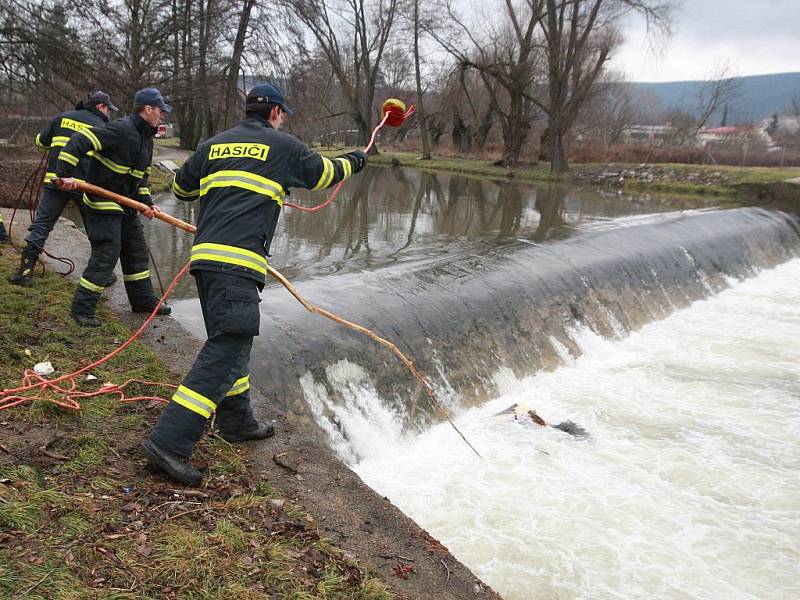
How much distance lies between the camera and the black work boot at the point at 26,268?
6.29 metres

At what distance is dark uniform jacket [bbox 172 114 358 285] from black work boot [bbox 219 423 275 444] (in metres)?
1.03

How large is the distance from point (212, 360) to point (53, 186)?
3423mm

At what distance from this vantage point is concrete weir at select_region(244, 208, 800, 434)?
640 cm

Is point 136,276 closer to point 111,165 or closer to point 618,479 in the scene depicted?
point 111,165

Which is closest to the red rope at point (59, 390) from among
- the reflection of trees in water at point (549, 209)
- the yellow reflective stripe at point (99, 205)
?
the yellow reflective stripe at point (99, 205)

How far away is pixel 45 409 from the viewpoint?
3.99 meters

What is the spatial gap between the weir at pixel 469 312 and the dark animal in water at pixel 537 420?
1.77 ft

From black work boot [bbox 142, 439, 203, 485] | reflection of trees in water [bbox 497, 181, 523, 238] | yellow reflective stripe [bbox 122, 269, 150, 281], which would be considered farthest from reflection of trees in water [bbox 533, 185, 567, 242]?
black work boot [bbox 142, 439, 203, 485]

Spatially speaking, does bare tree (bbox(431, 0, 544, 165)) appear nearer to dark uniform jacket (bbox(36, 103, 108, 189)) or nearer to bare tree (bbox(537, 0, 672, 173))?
bare tree (bbox(537, 0, 672, 173))

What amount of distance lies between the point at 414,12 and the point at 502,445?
38114mm

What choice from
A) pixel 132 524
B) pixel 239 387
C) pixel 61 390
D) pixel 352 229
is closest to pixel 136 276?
pixel 61 390

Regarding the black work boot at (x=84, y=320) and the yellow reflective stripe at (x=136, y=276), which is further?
the yellow reflective stripe at (x=136, y=276)

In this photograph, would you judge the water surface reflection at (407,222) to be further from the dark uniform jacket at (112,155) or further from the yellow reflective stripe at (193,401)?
the yellow reflective stripe at (193,401)

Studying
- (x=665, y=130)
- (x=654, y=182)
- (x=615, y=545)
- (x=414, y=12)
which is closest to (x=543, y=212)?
(x=654, y=182)
